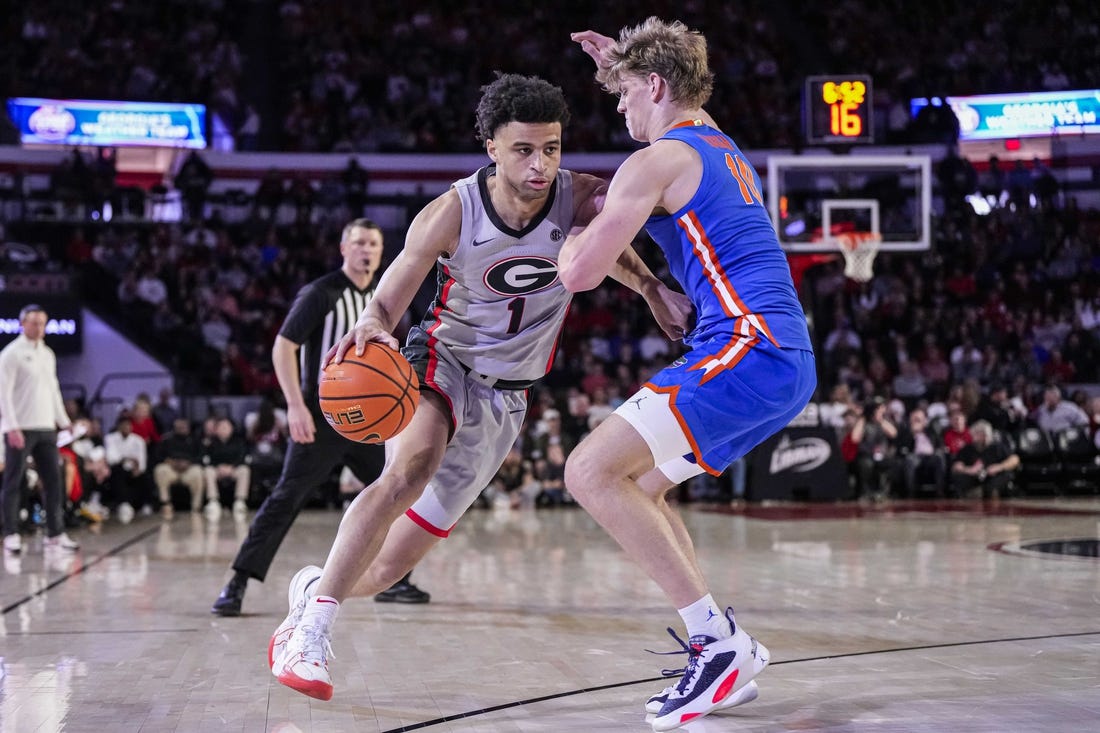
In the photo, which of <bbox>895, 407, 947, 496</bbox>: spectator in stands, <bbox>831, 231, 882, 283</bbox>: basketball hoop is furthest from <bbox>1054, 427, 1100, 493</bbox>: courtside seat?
<bbox>831, 231, 882, 283</bbox>: basketball hoop

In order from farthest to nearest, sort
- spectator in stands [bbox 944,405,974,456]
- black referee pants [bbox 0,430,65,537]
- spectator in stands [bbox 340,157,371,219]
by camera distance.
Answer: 1. spectator in stands [bbox 340,157,371,219]
2. spectator in stands [bbox 944,405,974,456]
3. black referee pants [bbox 0,430,65,537]

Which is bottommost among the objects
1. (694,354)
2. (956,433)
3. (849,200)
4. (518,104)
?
(956,433)

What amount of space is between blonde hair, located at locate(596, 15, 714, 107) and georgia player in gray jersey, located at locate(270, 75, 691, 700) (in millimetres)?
323

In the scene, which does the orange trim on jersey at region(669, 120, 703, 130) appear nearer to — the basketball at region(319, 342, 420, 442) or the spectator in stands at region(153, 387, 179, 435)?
the basketball at region(319, 342, 420, 442)

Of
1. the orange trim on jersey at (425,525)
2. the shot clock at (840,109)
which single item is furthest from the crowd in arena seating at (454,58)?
the orange trim on jersey at (425,525)

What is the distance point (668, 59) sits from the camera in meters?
3.72

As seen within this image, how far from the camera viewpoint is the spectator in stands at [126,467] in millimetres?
13102

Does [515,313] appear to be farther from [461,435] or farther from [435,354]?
[461,435]

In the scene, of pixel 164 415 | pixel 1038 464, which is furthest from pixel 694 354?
pixel 164 415

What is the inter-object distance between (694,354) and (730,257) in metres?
0.31

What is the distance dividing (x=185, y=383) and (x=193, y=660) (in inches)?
467

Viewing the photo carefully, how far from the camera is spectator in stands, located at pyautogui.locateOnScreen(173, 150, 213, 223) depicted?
63.0 feet

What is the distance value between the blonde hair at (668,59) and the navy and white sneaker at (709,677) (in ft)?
5.21

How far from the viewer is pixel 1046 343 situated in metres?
17.5
